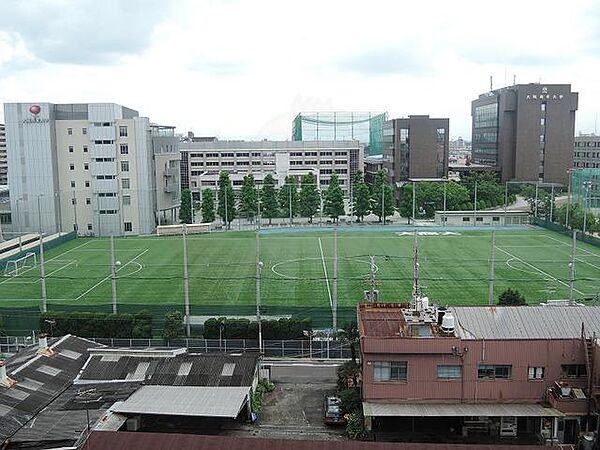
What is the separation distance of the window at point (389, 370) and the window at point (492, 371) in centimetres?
147

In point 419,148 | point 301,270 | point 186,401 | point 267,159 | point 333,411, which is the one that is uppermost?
point 419,148

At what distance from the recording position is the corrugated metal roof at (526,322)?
13375 mm

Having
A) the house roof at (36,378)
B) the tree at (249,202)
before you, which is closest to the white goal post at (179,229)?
the tree at (249,202)

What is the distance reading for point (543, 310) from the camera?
14.1 meters

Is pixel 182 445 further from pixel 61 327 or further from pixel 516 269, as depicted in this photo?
pixel 516 269

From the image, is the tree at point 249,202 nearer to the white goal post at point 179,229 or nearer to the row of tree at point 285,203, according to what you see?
the row of tree at point 285,203

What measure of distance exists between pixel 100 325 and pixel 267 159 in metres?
46.2

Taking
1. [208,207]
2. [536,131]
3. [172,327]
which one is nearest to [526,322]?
[172,327]

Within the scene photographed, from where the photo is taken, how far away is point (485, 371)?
12734mm

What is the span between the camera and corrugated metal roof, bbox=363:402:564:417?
12.2m

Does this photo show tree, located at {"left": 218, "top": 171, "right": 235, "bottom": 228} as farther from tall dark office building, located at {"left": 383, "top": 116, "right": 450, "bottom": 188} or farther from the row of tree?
tall dark office building, located at {"left": 383, "top": 116, "right": 450, "bottom": 188}

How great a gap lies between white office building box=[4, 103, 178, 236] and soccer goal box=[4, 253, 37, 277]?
10508mm

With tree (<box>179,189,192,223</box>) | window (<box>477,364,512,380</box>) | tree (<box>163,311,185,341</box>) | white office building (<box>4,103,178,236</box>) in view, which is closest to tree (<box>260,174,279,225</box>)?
tree (<box>179,189,192,223</box>)

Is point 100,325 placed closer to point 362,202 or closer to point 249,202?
point 249,202
